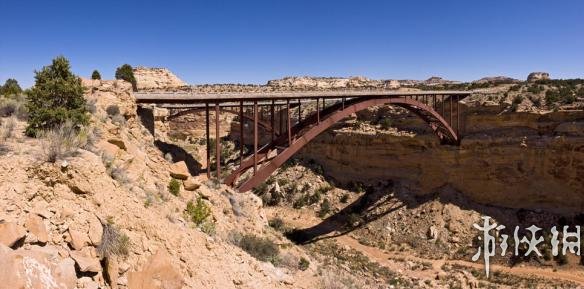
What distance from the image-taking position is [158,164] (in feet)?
43.6

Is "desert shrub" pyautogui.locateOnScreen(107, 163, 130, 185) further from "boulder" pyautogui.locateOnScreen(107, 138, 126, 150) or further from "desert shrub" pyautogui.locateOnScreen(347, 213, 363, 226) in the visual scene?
"desert shrub" pyautogui.locateOnScreen(347, 213, 363, 226)

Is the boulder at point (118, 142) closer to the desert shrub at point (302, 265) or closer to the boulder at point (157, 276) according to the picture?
the boulder at point (157, 276)

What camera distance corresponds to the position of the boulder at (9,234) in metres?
5.77

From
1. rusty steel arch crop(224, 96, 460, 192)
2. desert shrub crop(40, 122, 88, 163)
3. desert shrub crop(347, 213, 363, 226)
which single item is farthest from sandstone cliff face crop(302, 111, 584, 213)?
desert shrub crop(40, 122, 88, 163)

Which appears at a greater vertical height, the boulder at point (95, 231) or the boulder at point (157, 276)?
the boulder at point (95, 231)

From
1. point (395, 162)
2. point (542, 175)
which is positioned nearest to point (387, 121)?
point (395, 162)

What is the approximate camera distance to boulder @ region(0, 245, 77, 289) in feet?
17.6

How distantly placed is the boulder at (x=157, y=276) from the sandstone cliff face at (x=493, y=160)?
1126 inches

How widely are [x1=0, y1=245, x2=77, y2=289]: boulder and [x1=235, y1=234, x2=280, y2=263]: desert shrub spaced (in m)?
5.91

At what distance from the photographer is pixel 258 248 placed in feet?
39.5

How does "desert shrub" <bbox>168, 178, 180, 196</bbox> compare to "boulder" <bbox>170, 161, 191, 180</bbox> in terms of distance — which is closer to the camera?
"desert shrub" <bbox>168, 178, 180, 196</bbox>

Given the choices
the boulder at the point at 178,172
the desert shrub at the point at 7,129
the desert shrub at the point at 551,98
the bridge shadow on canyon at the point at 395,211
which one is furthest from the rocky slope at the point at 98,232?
the desert shrub at the point at 551,98

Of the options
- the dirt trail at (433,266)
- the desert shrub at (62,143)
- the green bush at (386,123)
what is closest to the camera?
the desert shrub at (62,143)

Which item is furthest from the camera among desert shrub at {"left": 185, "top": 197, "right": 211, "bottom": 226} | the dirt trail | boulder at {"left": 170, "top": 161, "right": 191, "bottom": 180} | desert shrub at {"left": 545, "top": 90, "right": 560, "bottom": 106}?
desert shrub at {"left": 545, "top": 90, "right": 560, "bottom": 106}
